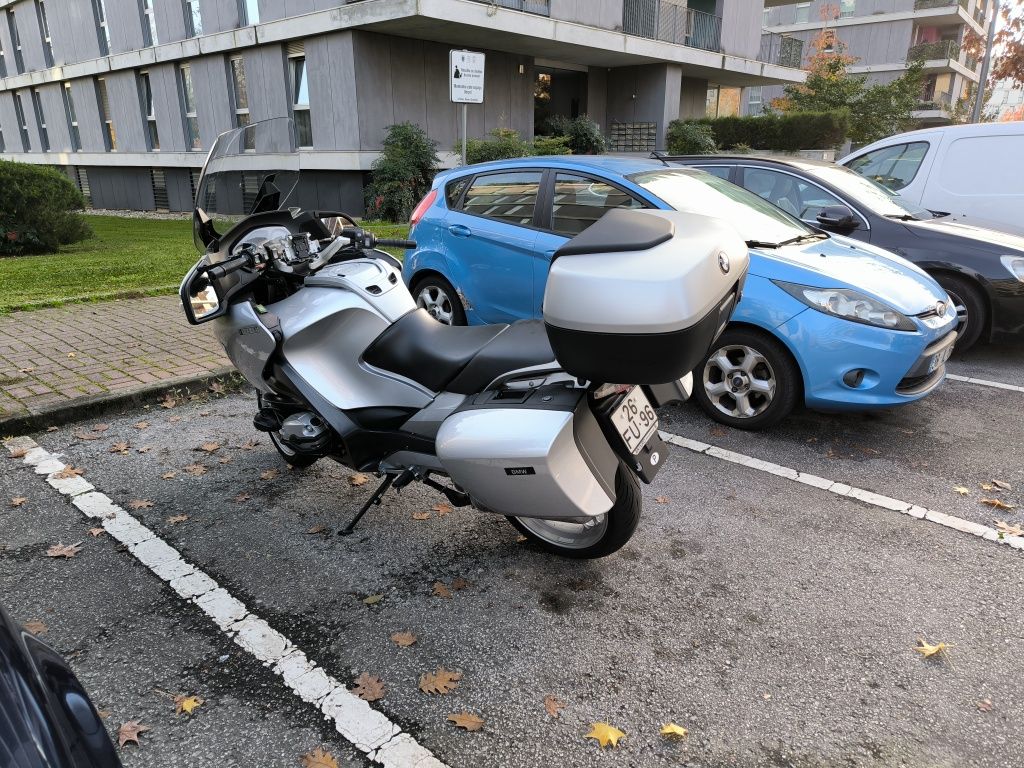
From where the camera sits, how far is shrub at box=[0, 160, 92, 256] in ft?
34.1

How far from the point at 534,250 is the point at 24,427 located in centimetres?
359

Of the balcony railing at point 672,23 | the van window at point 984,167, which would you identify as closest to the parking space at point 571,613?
the van window at point 984,167

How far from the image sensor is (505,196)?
5.69 metres

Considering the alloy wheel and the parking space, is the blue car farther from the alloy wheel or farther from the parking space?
the parking space

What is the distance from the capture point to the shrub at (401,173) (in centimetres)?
1580

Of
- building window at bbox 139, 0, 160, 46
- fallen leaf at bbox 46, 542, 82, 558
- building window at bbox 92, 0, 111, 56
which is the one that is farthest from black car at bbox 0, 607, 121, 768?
building window at bbox 92, 0, 111, 56

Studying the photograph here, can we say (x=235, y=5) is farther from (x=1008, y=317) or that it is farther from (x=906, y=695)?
(x=906, y=695)

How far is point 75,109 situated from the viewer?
24.7m

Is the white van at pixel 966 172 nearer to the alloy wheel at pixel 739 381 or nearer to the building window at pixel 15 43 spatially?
the alloy wheel at pixel 739 381

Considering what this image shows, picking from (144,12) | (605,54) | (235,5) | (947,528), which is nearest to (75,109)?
(144,12)

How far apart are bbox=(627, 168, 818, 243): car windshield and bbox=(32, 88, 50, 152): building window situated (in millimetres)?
29193

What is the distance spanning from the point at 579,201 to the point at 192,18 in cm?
1919

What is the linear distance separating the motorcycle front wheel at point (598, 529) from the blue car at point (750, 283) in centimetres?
191

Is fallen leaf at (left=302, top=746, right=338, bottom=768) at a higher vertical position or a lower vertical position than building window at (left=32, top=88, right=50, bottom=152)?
lower
